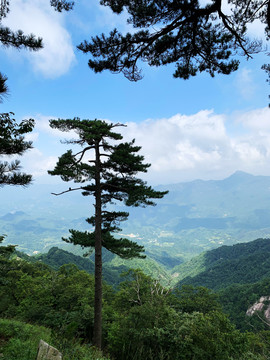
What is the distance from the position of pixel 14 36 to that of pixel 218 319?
1223cm

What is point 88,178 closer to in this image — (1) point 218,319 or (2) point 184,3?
(2) point 184,3

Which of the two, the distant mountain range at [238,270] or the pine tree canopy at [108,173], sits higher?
the pine tree canopy at [108,173]

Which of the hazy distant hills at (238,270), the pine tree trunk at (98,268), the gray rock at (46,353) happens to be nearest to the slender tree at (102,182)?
the pine tree trunk at (98,268)

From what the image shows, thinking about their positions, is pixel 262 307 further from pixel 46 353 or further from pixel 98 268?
pixel 46 353

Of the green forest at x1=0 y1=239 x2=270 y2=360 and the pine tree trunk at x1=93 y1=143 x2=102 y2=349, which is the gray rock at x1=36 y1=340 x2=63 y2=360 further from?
the pine tree trunk at x1=93 y1=143 x2=102 y2=349

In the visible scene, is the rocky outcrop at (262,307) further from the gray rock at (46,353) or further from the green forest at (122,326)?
the gray rock at (46,353)

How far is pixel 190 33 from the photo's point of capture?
439 centimetres

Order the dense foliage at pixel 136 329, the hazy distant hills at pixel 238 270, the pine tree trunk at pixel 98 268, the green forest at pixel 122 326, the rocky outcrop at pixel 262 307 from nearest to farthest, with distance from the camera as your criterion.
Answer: the green forest at pixel 122 326 < the dense foliage at pixel 136 329 < the pine tree trunk at pixel 98 268 < the rocky outcrop at pixel 262 307 < the hazy distant hills at pixel 238 270

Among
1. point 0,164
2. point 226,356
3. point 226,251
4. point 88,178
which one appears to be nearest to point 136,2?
point 0,164

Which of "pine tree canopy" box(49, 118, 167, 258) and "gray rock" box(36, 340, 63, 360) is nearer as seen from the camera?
"gray rock" box(36, 340, 63, 360)

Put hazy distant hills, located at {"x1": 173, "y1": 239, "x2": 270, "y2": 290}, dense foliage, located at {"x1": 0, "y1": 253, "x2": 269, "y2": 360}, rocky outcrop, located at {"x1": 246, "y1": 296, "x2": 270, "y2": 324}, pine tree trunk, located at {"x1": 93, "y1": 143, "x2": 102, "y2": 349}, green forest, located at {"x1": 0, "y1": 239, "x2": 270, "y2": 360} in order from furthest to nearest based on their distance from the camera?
hazy distant hills, located at {"x1": 173, "y1": 239, "x2": 270, "y2": 290} → rocky outcrop, located at {"x1": 246, "y1": 296, "x2": 270, "y2": 324} → pine tree trunk, located at {"x1": 93, "y1": 143, "x2": 102, "y2": 349} → dense foliage, located at {"x1": 0, "y1": 253, "x2": 269, "y2": 360} → green forest, located at {"x1": 0, "y1": 239, "x2": 270, "y2": 360}

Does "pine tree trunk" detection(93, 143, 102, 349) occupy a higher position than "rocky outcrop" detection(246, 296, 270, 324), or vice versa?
"pine tree trunk" detection(93, 143, 102, 349)

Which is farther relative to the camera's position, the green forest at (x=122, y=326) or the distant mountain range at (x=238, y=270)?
the distant mountain range at (x=238, y=270)

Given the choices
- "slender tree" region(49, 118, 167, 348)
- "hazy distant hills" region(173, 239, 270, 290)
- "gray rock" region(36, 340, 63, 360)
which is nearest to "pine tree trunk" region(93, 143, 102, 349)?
"slender tree" region(49, 118, 167, 348)
